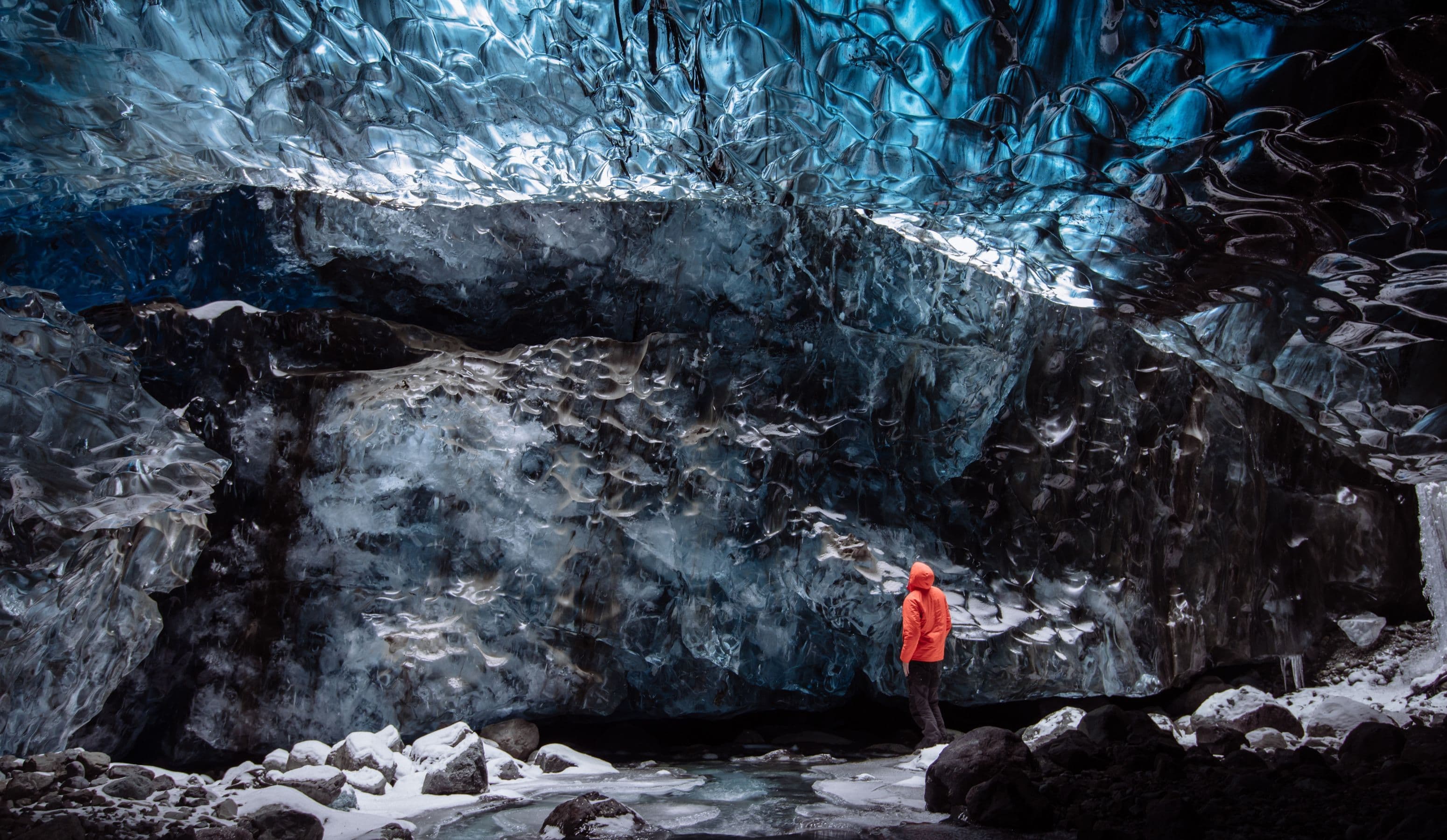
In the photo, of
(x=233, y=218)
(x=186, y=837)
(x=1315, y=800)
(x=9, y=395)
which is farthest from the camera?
(x=233, y=218)

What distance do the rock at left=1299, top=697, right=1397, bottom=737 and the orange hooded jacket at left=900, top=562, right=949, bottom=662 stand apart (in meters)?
1.77

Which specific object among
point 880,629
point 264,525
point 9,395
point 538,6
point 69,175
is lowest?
point 880,629

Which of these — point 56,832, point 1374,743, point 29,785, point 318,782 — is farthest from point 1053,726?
point 29,785

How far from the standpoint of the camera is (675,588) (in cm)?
464

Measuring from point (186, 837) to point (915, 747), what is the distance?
3.49 metres

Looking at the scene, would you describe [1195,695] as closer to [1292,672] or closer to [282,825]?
[1292,672]

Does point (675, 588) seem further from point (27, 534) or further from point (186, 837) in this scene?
point (27, 534)

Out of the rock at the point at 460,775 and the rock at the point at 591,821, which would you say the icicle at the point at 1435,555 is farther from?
the rock at the point at 460,775

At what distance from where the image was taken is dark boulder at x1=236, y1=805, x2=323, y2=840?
2.56 meters

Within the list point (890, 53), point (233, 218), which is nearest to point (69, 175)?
point (233, 218)

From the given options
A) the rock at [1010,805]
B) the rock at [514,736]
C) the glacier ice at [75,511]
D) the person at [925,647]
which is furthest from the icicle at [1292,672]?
the glacier ice at [75,511]

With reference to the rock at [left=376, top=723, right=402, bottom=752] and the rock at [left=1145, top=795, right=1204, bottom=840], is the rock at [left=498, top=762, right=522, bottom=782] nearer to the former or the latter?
the rock at [left=376, top=723, right=402, bottom=752]

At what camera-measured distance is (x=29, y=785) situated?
9.78 ft

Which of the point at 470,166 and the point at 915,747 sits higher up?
the point at 470,166
